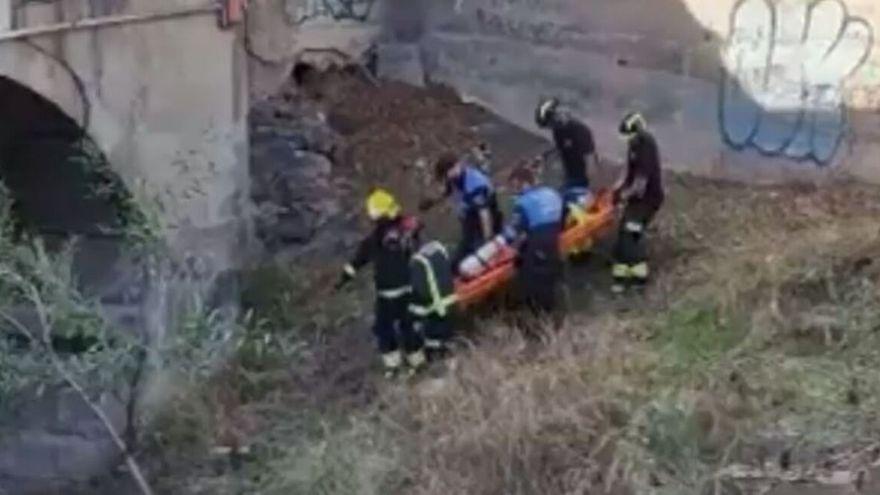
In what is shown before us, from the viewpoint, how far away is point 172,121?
14.6 metres

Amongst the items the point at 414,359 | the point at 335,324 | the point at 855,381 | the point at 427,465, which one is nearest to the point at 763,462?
the point at 855,381

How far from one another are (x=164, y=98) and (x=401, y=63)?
5.21 metres

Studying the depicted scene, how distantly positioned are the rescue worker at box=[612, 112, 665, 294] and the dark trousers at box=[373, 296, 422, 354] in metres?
1.77

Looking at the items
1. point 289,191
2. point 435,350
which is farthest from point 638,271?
point 289,191

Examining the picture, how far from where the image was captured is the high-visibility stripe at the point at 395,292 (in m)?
14.7

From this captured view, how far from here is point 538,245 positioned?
14695mm

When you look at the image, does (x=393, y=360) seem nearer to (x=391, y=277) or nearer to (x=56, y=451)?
(x=391, y=277)

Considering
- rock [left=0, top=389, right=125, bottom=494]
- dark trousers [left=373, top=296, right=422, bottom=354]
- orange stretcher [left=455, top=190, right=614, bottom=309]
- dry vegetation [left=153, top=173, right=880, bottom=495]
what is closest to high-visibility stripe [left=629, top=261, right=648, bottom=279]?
dry vegetation [left=153, top=173, right=880, bottom=495]

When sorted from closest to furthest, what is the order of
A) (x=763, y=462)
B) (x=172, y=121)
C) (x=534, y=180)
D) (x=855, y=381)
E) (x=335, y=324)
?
1. (x=763, y=462)
2. (x=855, y=381)
3. (x=172, y=121)
4. (x=335, y=324)
5. (x=534, y=180)

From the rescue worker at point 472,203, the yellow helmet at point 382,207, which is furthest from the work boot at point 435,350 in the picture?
the yellow helmet at point 382,207

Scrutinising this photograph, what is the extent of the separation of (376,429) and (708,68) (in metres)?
5.24

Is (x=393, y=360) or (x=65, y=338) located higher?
(x=65, y=338)

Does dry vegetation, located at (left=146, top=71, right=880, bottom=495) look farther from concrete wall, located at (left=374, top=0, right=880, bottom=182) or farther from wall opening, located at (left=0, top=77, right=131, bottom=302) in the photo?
wall opening, located at (left=0, top=77, right=131, bottom=302)

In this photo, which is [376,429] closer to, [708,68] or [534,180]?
[534,180]
